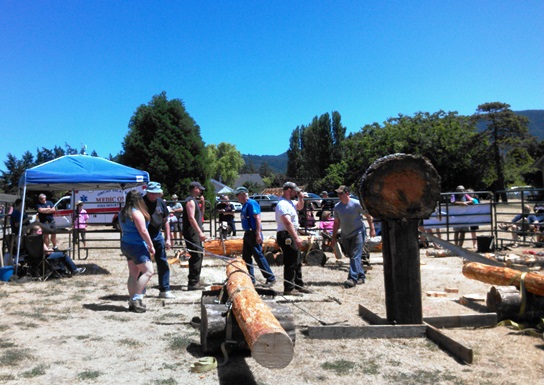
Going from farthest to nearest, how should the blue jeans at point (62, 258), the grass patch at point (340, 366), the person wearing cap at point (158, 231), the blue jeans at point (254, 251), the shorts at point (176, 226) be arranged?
the shorts at point (176, 226) < the blue jeans at point (62, 258) < the blue jeans at point (254, 251) < the person wearing cap at point (158, 231) < the grass patch at point (340, 366)

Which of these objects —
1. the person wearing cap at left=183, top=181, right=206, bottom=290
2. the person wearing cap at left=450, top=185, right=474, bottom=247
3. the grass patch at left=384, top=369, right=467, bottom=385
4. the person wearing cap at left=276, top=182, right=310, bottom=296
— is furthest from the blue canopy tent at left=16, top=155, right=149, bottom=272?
the person wearing cap at left=450, top=185, right=474, bottom=247

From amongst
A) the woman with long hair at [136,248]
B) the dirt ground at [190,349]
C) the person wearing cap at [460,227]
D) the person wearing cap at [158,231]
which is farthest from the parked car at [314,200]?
the woman with long hair at [136,248]

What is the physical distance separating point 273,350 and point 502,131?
159 ft

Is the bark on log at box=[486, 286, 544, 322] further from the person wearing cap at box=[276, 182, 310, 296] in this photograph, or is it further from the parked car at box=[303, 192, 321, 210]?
the parked car at box=[303, 192, 321, 210]

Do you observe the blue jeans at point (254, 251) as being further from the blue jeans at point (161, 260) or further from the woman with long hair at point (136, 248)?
the woman with long hair at point (136, 248)

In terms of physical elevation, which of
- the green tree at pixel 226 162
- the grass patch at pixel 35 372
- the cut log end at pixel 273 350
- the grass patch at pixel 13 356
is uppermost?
the green tree at pixel 226 162

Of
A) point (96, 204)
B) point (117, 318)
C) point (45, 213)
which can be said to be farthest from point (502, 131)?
point (117, 318)

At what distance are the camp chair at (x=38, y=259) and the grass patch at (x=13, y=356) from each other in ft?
16.7

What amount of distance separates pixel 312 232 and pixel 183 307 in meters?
7.12

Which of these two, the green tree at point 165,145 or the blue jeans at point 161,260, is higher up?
the green tree at point 165,145

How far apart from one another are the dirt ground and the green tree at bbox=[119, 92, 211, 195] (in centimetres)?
2760

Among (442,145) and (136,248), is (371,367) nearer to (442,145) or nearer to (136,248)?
(136,248)

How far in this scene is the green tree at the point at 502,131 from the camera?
44.8m

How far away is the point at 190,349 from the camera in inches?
199
